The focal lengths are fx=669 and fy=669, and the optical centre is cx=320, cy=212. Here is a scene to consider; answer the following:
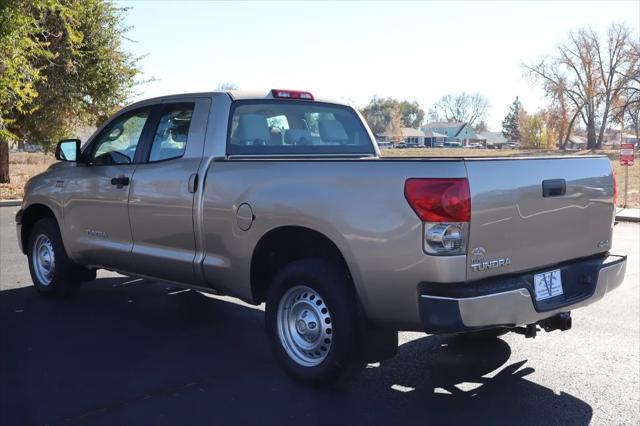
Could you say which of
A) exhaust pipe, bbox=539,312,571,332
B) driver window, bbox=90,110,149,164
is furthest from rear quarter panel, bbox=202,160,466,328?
driver window, bbox=90,110,149,164

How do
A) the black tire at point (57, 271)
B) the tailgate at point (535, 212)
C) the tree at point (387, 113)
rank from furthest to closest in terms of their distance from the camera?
the tree at point (387, 113) < the black tire at point (57, 271) < the tailgate at point (535, 212)

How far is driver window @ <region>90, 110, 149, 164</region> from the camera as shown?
586 cm

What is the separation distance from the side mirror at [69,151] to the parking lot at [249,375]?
1419mm

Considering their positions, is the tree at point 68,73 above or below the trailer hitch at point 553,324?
above

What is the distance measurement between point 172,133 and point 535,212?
9.77 ft

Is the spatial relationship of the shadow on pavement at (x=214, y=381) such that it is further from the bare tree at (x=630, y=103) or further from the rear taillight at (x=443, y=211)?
the bare tree at (x=630, y=103)

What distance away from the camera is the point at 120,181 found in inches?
223

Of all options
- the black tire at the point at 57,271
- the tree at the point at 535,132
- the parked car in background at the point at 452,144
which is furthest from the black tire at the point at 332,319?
the parked car in background at the point at 452,144

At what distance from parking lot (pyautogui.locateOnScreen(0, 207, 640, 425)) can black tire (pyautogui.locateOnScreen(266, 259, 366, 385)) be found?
0.44 feet

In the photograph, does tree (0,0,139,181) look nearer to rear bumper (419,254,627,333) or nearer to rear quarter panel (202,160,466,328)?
rear quarter panel (202,160,466,328)

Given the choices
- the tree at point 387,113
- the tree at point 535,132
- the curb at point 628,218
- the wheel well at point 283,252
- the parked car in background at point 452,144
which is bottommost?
the curb at point 628,218

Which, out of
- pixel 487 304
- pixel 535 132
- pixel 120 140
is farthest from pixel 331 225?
pixel 535 132

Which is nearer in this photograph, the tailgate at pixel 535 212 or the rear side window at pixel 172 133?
the tailgate at pixel 535 212

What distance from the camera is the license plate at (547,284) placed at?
4012mm
